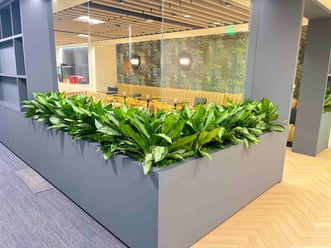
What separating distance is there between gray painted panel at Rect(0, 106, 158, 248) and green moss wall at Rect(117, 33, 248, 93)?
4.23 meters

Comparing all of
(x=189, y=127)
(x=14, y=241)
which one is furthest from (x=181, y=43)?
(x=14, y=241)

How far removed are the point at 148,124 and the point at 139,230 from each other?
75cm

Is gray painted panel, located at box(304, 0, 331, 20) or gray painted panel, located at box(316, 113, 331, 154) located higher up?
gray painted panel, located at box(304, 0, 331, 20)

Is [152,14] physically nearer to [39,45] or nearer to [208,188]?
[39,45]

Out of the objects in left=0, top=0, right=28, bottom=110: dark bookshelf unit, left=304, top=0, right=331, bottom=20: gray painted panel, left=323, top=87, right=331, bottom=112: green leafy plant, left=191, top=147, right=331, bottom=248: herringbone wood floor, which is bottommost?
left=191, top=147, right=331, bottom=248: herringbone wood floor

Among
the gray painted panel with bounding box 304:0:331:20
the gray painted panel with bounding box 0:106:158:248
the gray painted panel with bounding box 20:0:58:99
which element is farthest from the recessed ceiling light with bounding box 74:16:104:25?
the gray painted panel with bounding box 304:0:331:20

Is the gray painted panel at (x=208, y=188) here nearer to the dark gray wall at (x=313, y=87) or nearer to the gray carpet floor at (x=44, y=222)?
the gray carpet floor at (x=44, y=222)

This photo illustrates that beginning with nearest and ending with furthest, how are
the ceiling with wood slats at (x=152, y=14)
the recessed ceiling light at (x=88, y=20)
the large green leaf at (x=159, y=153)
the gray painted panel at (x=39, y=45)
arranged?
the large green leaf at (x=159, y=153), the gray painted panel at (x=39, y=45), the ceiling with wood slats at (x=152, y=14), the recessed ceiling light at (x=88, y=20)

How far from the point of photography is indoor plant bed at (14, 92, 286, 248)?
165 cm

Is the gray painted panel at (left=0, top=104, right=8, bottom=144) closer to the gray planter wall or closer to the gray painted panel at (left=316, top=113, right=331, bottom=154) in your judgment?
the gray planter wall

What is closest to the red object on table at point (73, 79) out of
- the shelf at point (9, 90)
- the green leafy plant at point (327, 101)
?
the shelf at point (9, 90)

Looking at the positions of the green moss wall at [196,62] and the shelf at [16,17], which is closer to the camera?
the shelf at [16,17]

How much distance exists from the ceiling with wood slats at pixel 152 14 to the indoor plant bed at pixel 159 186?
119 inches

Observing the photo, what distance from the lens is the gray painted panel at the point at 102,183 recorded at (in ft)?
5.47
